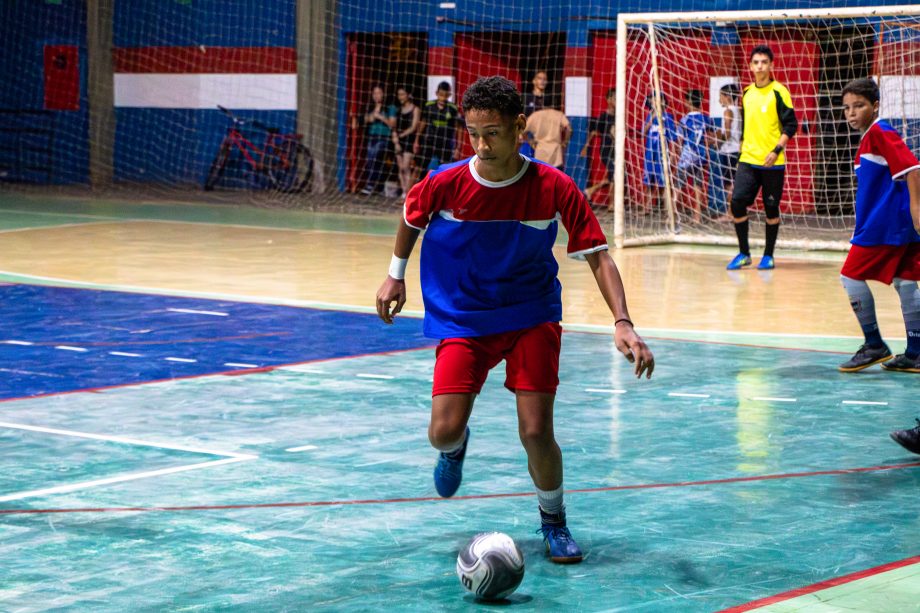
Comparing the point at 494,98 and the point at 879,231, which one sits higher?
the point at 494,98

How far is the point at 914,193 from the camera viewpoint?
840 centimetres

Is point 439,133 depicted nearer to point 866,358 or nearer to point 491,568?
point 866,358

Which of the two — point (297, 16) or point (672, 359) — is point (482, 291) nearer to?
point (672, 359)

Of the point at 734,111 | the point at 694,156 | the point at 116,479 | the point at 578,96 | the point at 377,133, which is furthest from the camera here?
the point at 377,133

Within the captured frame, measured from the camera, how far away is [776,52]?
2198 centimetres

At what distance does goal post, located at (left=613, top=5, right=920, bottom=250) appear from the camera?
18.1 metres

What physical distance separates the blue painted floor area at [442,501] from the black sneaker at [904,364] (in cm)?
13

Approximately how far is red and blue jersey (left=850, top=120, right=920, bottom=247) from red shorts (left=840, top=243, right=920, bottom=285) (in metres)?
0.06

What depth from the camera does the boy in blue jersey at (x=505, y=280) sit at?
16.9ft

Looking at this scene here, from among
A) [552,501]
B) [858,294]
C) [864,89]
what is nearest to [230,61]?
[858,294]

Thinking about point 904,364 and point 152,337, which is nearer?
point 904,364

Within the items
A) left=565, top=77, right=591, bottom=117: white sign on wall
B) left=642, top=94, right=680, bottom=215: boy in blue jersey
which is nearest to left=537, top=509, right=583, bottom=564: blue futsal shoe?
left=642, top=94, right=680, bottom=215: boy in blue jersey

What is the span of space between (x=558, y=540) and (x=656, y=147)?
1509 centimetres

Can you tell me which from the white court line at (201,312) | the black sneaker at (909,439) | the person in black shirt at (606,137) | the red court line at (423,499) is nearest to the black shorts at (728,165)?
the person in black shirt at (606,137)
